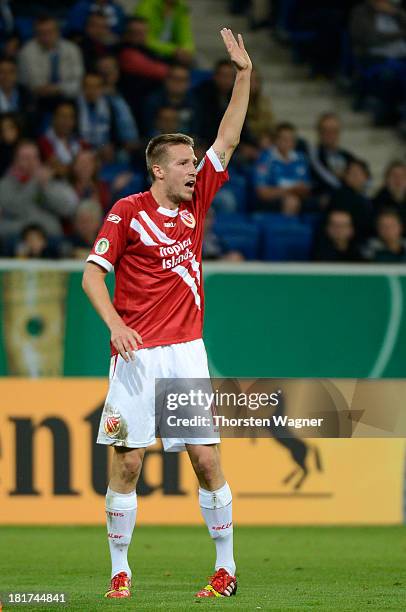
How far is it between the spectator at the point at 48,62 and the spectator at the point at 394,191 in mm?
3327

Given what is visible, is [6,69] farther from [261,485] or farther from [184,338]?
[184,338]

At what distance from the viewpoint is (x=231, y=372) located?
11.0m

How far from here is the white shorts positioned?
644 cm

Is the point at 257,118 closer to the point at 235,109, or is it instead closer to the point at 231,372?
the point at 231,372

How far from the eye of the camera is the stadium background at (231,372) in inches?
420

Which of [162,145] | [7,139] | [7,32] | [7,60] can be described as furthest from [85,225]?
[162,145]

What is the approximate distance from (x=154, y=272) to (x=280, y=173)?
303 inches

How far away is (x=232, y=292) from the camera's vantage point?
11109 mm

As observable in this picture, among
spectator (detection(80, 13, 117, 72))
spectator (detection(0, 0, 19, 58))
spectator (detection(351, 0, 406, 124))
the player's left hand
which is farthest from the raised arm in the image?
spectator (detection(351, 0, 406, 124))

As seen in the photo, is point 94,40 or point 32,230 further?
point 94,40

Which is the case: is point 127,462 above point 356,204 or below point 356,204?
below

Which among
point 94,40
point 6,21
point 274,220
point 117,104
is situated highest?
point 6,21

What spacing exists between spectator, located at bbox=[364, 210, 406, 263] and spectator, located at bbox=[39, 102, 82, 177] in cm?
305

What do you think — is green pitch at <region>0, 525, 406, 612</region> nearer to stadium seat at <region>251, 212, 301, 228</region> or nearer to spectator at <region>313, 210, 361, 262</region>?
spectator at <region>313, 210, 361, 262</region>
